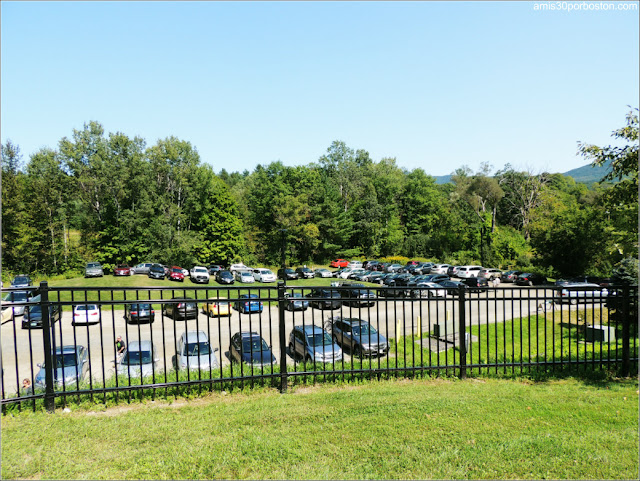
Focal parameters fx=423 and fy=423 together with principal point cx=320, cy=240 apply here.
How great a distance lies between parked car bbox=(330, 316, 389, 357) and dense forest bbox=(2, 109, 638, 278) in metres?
27.2

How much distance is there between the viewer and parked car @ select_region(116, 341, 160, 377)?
525 cm

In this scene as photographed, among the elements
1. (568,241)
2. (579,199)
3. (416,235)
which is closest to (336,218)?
(416,235)

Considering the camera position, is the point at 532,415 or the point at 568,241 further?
the point at 568,241

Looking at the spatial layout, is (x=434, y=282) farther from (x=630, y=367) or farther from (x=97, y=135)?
(x=97, y=135)

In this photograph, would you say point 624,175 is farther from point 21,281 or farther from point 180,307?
point 21,281

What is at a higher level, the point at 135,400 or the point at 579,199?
the point at 579,199

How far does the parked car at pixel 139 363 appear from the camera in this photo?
17.2 feet

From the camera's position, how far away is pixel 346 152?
77250mm

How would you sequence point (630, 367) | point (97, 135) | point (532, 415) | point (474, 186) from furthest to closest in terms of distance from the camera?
point (474, 186), point (97, 135), point (630, 367), point (532, 415)

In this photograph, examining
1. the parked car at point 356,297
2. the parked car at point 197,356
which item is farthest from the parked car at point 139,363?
the parked car at point 356,297

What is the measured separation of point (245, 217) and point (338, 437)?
186ft

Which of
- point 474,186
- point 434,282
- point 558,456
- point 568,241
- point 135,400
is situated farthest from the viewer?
point 474,186

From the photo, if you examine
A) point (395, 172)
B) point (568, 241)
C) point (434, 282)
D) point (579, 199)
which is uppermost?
point (395, 172)

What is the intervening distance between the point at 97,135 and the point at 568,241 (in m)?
53.4
